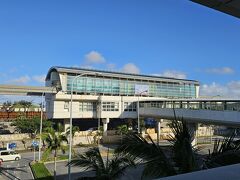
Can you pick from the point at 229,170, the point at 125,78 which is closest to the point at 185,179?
the point at 229,170

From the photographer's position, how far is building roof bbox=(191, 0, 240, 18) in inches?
212

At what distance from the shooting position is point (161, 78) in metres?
85.9

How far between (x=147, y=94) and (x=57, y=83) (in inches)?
998

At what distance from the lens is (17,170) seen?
36406 mm

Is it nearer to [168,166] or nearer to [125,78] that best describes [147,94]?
[125,78]

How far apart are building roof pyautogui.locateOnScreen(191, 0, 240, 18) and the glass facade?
6376 centimetres

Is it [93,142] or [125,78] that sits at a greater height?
[125,78]

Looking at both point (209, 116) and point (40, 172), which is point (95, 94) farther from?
point (40, 172)

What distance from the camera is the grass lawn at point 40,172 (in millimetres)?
31675

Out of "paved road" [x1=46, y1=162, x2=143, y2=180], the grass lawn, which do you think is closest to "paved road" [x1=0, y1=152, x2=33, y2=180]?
the grass lawn

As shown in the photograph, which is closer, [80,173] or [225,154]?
[225,154]

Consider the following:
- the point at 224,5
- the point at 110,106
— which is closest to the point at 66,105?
the point at 110,106

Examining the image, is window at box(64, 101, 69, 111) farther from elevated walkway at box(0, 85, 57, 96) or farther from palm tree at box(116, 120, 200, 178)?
palm tree at box(116, 120, 200, 178)

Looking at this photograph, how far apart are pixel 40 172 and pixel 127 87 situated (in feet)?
151
